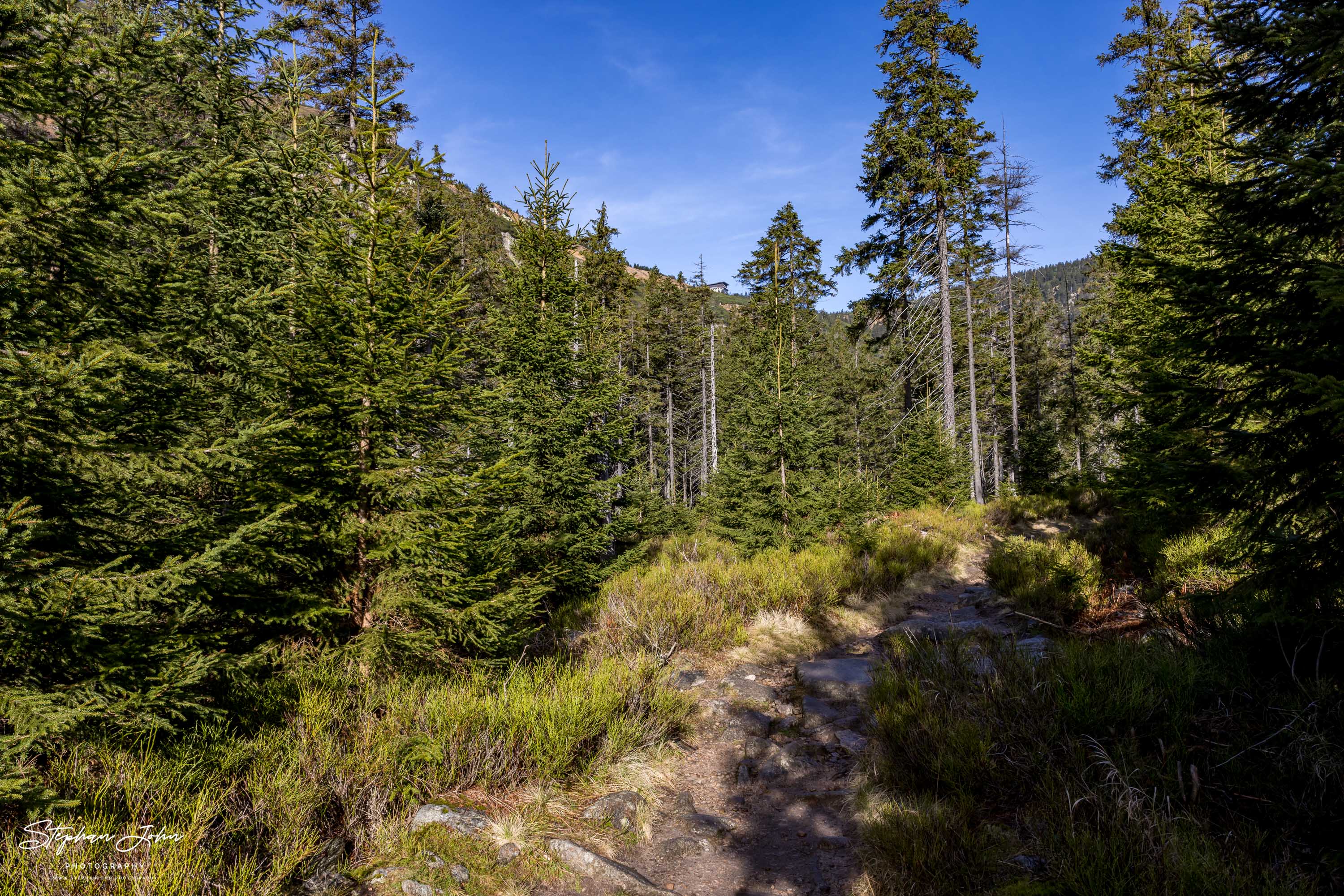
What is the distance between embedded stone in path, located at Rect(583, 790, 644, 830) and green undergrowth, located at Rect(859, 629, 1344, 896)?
5.64 feet

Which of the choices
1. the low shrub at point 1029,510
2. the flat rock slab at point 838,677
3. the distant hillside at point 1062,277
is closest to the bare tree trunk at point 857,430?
the low shrub at point 1029,510

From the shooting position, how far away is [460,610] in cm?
546

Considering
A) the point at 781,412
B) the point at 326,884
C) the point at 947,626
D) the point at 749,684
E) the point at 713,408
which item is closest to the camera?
the point at 326,884

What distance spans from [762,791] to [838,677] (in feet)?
6.98

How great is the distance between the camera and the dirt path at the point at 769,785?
143 inches

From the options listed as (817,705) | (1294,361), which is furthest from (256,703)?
(1294,361)

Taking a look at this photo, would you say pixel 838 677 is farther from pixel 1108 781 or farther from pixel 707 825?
pixel 1108 781

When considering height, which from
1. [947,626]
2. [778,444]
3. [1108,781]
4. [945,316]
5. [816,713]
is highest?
[945,316]

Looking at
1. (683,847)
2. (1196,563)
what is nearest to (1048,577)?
(1196,563)

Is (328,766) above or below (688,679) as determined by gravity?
above

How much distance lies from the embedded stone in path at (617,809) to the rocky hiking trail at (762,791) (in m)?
0.01

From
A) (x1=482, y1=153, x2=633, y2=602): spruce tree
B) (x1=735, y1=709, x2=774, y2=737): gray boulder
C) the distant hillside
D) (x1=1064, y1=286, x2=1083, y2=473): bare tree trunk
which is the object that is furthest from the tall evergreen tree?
the distant hillside

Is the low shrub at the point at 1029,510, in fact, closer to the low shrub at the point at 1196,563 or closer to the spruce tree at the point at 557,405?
the low shrub at the point at 1196,563

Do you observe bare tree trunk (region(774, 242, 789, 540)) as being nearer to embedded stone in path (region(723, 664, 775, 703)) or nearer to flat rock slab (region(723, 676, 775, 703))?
embedded stone in path (region(723, 664, 775, 703))
